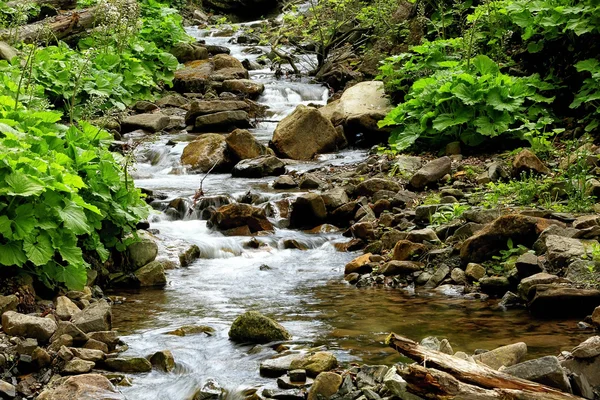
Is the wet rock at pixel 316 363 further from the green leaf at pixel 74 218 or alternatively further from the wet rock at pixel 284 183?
the wet rock at pixel 284 183

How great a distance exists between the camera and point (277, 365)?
4.82m

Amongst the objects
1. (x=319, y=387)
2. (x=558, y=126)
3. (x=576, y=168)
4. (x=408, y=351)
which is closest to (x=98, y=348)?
(x=319, y=387)

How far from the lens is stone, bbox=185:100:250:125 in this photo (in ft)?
50.0

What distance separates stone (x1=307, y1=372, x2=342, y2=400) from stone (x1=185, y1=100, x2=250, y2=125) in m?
11.5

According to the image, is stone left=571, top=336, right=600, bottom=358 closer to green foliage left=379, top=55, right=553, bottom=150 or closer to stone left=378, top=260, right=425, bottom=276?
stone left=378, top=260, right=425, bottom=276

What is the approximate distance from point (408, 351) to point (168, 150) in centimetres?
1031

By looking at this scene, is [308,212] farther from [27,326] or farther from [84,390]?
[84,390]

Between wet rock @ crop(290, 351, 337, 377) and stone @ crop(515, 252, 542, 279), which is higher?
stone @ crop(515, 252, 542, 279)

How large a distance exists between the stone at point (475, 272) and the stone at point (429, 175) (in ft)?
10.6

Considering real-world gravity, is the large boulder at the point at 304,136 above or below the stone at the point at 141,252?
above

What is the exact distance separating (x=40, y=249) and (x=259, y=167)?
655 centimetres

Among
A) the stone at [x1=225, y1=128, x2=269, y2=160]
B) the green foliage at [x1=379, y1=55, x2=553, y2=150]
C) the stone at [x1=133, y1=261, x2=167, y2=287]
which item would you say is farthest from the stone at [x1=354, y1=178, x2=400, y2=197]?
the stone at [x1=133, y1=261, x2=167, y2=287]

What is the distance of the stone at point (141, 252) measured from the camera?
778 centimetres

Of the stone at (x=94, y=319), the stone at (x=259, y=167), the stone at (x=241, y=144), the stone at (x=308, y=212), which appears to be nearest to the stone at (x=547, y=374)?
the stone at (x=94, y=319)
